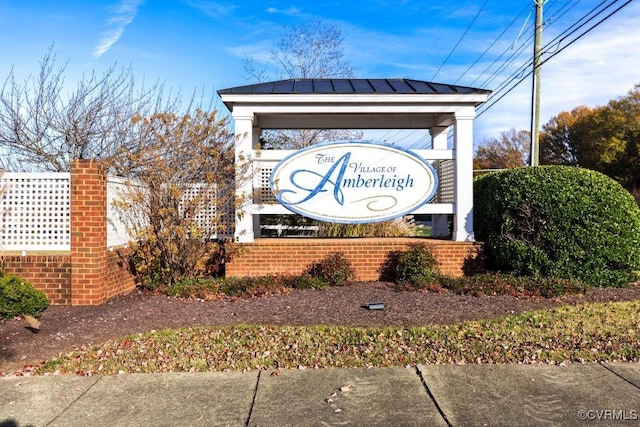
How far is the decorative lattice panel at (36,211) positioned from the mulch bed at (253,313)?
3.68 ft

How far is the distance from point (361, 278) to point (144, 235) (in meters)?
3.81

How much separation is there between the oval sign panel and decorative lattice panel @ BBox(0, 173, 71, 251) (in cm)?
358

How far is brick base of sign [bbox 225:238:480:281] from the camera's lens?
931cm

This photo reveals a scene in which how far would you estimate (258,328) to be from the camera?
6398 millimetres

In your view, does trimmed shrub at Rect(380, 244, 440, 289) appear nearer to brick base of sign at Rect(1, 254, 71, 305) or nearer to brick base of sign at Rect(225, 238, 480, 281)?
brick base of sign at Rect(225, 238, 480, 281)

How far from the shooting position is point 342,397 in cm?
443

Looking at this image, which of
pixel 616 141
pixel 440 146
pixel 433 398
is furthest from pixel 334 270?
pixel 616 141

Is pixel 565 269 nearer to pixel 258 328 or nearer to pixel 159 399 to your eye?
pixel 258 328

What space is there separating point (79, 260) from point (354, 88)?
575 cm

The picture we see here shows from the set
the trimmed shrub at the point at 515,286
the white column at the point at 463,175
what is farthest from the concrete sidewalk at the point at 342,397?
the white column at the point at 463,175

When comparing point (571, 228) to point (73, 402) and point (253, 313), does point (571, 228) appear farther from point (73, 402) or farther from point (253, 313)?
point (73, 402)

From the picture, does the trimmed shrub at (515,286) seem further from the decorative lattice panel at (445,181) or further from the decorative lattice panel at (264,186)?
the decorative lattice panel at (264,186)

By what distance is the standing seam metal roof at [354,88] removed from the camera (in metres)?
9.62

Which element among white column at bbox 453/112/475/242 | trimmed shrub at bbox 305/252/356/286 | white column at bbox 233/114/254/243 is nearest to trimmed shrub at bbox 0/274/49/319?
white column at bbox 233/114/254/243
